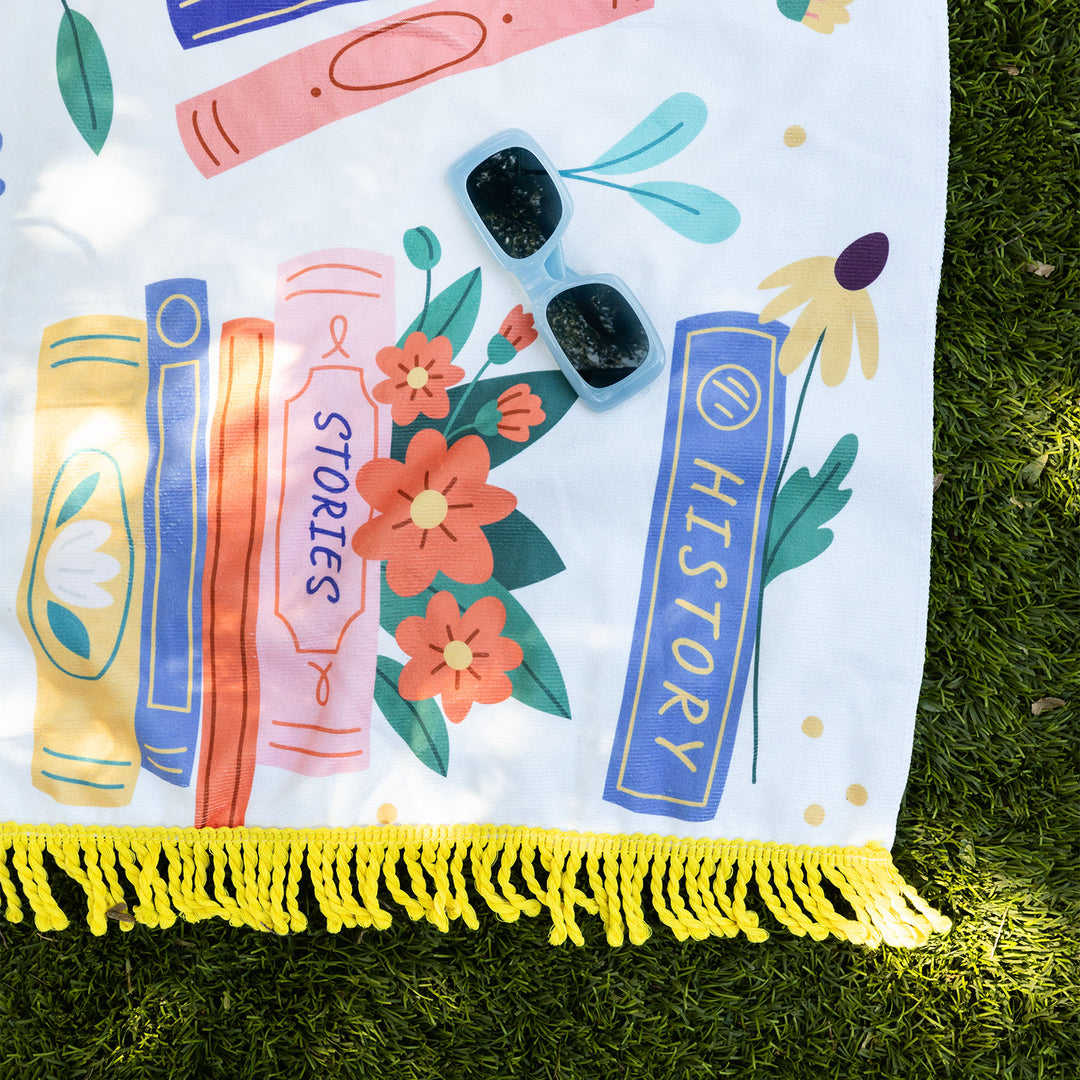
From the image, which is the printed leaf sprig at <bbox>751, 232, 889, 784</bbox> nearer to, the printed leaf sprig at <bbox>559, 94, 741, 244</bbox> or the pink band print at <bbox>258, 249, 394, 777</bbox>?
the printed leaf sprig at <bbox>559, 94, 741, 244</bbox>

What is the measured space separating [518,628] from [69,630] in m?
0.64

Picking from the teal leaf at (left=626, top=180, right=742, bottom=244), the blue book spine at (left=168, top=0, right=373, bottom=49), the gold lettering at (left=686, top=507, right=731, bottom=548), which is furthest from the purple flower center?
the blue book spine at (left=168, top=0, right=373, bottom=49)

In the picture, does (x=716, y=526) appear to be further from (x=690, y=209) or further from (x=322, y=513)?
(x=322, y=513)

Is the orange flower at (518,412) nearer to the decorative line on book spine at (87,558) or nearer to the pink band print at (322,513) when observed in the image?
the pink band print at (322,513)

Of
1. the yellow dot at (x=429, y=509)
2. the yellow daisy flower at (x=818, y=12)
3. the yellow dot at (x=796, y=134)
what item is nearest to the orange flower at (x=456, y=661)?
the yellow dot at (x=429, y=509)

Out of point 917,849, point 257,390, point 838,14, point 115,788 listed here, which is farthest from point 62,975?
point 838,14

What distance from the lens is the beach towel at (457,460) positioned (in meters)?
1.16

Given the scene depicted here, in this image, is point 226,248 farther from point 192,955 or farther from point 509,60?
point 192,955

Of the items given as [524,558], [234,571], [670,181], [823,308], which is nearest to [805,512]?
[823,308]

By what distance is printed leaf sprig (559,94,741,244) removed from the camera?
1.18 m

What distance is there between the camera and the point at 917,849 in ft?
4.08

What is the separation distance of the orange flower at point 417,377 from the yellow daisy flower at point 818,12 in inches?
27.1

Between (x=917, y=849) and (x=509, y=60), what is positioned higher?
(x=509, y=60)

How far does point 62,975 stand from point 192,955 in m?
0.20
